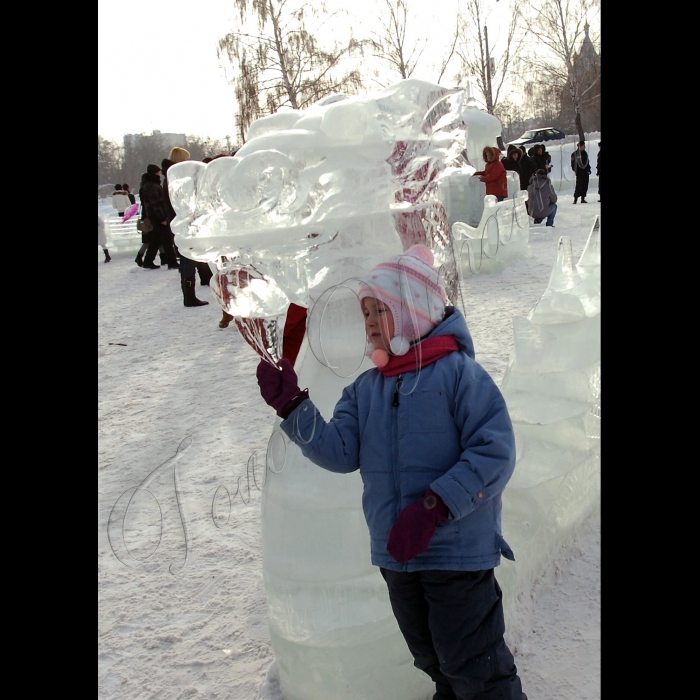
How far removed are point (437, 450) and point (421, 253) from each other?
52 centimetres

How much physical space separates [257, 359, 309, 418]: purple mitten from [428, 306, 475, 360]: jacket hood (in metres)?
0.34

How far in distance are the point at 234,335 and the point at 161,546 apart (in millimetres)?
3459

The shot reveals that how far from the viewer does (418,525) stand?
1406 mm

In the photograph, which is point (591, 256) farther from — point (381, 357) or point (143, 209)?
point (143, 209)

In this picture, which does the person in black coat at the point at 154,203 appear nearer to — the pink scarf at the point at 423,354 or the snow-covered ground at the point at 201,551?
the snow-covered ground at the point at 201,551

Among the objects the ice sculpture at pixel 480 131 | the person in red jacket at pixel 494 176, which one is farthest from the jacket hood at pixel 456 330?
the ice sculpture at pixel 480 131

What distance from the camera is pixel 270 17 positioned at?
15.2m

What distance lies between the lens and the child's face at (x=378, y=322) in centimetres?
157

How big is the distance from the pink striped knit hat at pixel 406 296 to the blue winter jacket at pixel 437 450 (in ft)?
0.15

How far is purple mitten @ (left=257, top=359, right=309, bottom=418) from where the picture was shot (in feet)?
5.17

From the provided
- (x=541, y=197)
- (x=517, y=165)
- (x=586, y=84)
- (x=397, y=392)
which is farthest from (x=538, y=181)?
(x=586, y=84)
